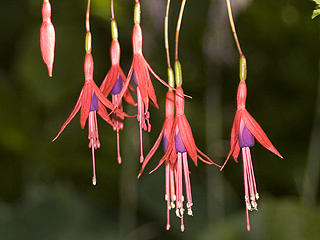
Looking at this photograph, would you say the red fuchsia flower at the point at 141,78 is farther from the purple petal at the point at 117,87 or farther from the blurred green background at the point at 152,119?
the blurred green background at the point at 152,119

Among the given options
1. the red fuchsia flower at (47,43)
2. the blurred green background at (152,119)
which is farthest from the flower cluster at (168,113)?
the blurred green background at (152,119)

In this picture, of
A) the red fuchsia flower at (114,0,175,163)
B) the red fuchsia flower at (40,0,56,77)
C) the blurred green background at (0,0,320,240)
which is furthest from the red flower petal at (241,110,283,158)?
the blurred green background at (0,0,320,240)

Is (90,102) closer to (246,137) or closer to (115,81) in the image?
(115,81)

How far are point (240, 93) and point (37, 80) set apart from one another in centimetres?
97

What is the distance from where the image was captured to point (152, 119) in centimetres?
178

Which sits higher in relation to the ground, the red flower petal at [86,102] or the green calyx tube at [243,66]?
the green calyx tube at [243,66]

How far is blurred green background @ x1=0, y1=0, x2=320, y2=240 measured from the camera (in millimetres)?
1594

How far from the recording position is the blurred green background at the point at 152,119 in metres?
1.59

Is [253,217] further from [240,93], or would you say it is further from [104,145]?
[240,93]

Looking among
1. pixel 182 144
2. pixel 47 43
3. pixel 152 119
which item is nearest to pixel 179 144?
pixel 182 144

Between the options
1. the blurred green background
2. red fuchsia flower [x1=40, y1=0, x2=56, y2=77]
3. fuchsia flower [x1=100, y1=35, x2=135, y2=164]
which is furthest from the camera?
the blurred green background

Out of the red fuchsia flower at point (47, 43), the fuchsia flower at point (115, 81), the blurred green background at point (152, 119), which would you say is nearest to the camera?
the red fuchsia flower at point (47, 43)

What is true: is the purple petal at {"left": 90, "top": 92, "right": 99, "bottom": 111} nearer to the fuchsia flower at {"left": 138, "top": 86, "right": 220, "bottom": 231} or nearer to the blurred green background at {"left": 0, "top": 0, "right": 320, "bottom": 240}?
the fuchsia flower at {"left": 138, "top": 86, "right": 220, "bottom": 231}

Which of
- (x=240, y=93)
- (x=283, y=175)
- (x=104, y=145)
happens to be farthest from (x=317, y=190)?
(x=240, y=93)
